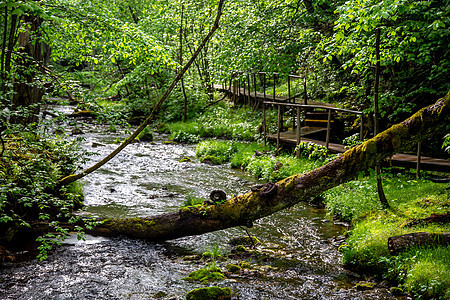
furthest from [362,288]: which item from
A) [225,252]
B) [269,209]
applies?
[225,252]

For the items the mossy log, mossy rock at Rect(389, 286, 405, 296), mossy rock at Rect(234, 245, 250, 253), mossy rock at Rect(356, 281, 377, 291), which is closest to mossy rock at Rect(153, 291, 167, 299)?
the mossy log

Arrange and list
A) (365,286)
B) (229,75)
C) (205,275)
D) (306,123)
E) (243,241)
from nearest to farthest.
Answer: (365,286) < (205,275) < (243,241) < (306,123) < (229,75)

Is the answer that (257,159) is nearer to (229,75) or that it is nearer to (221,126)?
(229,75)

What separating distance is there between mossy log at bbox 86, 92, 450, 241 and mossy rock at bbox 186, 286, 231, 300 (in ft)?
4.97

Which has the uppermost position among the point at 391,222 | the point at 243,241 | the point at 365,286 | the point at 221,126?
the point at 391,222

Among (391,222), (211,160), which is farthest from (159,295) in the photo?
(211,160)

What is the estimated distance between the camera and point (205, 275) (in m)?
5.24

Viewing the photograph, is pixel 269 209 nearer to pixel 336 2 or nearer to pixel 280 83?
pixel 336 2

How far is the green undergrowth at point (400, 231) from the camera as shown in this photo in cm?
448

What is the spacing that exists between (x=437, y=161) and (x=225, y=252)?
562cm

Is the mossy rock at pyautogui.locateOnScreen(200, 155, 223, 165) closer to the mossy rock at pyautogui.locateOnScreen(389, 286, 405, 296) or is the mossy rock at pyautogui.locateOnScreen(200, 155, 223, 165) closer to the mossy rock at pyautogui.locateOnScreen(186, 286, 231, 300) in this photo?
the mossy rock at pyautogui.locateOnScreen(186, 286, 231, 300)

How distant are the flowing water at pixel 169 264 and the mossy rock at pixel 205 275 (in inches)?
5.1

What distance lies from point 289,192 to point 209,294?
208cm

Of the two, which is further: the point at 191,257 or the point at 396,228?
the point at 191,257
